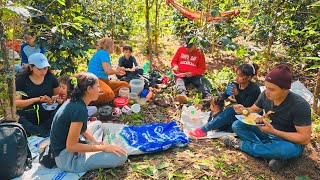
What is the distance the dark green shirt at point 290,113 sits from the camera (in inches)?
99.2

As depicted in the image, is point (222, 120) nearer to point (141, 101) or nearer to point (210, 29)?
point (141, 101)

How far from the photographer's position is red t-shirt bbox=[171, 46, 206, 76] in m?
4.79

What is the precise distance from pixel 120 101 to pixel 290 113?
90.8 inches

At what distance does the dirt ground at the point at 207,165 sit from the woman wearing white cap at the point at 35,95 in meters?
1.10

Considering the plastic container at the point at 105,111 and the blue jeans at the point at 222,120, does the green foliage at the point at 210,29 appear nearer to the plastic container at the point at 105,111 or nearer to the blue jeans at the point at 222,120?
the blue jeans at the point at 222,120

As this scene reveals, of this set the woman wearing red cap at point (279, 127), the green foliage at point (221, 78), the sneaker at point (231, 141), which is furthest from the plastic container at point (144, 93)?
the woman wearing red cap at point (279, 127)

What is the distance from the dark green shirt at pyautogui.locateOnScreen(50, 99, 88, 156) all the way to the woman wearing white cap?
0.82 m

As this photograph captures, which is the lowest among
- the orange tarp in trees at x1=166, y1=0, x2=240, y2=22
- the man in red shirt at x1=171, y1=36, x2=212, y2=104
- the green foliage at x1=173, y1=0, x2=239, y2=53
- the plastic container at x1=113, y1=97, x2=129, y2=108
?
the plastic container at x1=113, y1=97, x2=129, y2=108

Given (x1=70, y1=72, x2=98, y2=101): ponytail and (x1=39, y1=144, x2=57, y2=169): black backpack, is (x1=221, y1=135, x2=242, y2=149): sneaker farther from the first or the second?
(x1=39, y1=144, x2=57, y2=169): black backpack

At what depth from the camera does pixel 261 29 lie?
16.5ft

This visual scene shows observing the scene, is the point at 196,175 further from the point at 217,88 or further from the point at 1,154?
the point at 217,88

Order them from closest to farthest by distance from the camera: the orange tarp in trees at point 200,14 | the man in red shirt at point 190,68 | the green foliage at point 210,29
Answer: the green foliage at point 210,29 < the man in red shirt at point 190,68 < the orange tarp in trees at point 200,14

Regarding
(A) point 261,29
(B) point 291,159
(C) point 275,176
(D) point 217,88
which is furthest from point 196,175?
(A) point 261,29

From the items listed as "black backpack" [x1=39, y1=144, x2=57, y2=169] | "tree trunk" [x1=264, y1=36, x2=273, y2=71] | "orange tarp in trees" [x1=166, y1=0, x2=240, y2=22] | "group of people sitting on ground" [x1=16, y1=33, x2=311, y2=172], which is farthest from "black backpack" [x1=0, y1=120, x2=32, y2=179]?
"tree trunk" [x1=264, y1=36, x2=273, y2=71]
